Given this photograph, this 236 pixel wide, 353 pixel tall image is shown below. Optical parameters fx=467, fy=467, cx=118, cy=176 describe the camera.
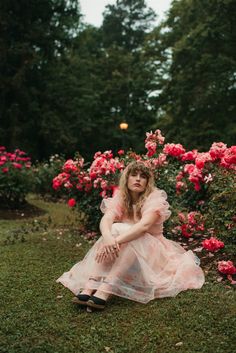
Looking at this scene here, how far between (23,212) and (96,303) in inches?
300

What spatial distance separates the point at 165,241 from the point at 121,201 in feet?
1.99

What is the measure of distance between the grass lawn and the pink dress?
12cm

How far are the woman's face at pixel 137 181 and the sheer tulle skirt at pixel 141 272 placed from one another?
1.40ft

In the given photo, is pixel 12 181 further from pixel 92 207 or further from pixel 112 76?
pixel 112 76

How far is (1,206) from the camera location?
1130cm

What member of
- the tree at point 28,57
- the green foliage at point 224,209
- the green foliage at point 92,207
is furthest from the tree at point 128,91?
the green foliage at point 224,209

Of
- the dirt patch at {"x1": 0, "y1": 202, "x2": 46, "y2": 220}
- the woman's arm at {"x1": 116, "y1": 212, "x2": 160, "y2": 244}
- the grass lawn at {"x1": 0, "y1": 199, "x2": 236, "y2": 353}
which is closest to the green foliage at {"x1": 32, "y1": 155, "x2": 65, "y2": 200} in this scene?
the dirt patch at {"x1": 0, "y1": 202, "x2": 46, "y2": 220}

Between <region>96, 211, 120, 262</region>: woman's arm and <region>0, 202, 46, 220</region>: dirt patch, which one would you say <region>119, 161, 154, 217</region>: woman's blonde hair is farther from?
<region>0, 202, 46, 220</region>: dirt patch

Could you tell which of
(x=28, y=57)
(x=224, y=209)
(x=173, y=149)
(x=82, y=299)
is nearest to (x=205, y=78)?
(x=28, y=57)

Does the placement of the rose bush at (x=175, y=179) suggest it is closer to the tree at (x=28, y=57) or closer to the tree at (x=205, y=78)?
the tree at (x=205, y=78)

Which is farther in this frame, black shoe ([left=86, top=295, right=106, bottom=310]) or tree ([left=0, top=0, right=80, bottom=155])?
tree ([left=0, top=0, right=80, bottom=155])

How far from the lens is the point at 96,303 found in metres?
4.02

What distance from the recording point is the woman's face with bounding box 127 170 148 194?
4785mm

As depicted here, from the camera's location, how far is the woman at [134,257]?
4.14 meters
